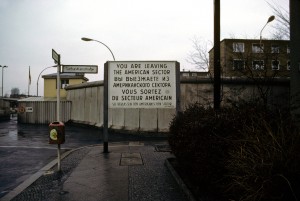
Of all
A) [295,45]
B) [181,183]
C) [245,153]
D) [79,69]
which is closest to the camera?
[245,153]

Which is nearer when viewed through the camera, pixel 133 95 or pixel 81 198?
pixel 81 198

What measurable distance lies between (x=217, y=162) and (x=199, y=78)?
45.3ft

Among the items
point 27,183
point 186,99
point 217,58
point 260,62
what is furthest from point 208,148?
point 260,62

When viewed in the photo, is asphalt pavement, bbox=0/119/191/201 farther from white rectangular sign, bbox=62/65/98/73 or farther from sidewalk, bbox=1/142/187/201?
white rectangular sign, bbox=62/65/98/73

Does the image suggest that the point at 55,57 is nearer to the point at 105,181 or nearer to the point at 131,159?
the point at 131,159

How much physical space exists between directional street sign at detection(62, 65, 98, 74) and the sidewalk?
278 centimetres

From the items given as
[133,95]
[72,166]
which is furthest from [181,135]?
[133,95]

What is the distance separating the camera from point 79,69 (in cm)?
1026

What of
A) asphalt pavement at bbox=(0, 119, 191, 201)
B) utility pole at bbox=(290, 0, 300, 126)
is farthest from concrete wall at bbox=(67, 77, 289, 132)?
asphalt pavement at bbox=(0, 119, 191, 201)

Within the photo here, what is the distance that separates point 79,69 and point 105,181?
4.59 m

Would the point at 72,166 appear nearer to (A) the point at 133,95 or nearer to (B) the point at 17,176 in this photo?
(B) the point at 17,176

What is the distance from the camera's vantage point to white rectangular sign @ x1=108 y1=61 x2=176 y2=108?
11.2 metres

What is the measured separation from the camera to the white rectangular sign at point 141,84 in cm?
1121

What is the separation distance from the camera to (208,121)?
208 inches
